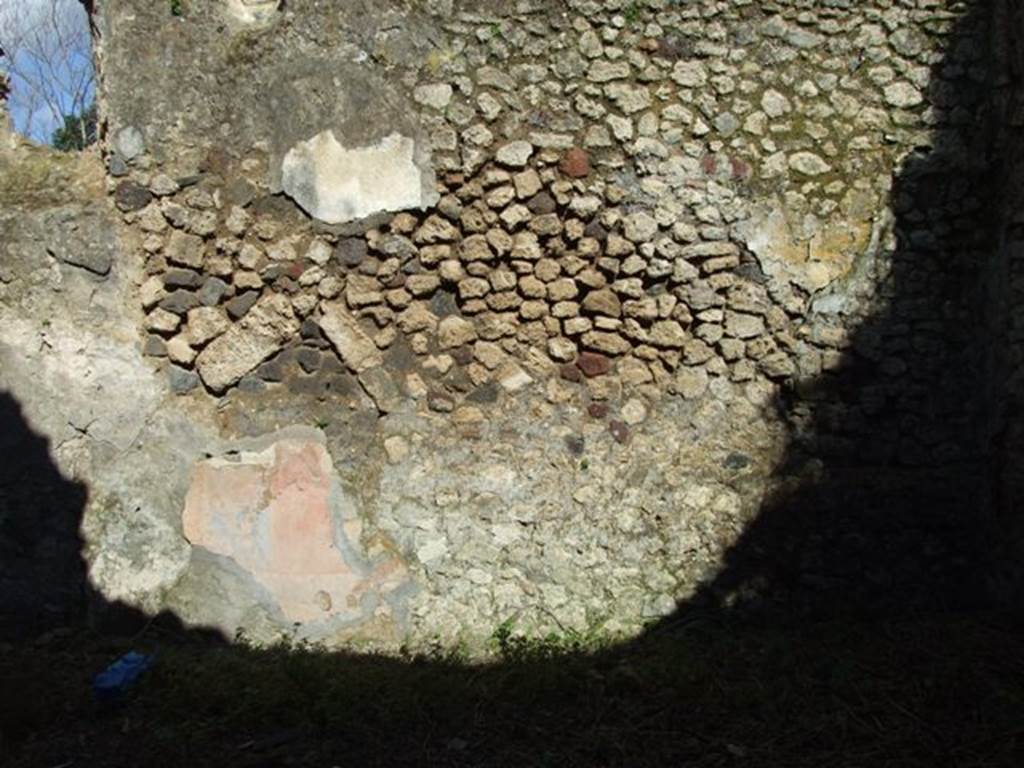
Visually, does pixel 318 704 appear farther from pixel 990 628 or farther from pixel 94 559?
pixel 990 628

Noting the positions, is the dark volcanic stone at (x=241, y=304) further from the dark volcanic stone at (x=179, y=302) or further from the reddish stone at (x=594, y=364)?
the reddish stone at (x=594, y=364)

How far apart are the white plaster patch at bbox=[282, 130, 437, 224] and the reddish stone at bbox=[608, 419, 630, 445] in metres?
1.18

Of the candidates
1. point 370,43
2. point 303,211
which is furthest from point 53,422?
point 370,43

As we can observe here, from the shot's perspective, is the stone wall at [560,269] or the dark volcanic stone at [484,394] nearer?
the stone wall at [560,269]

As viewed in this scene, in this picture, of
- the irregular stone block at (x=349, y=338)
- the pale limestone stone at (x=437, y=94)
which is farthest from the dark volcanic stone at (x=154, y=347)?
the pale limestone stone at (x=437, y=94)

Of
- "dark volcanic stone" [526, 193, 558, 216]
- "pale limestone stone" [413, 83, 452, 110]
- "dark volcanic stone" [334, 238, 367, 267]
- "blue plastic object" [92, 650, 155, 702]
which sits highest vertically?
"pale limestone stone" [413, 83, 452, 110]

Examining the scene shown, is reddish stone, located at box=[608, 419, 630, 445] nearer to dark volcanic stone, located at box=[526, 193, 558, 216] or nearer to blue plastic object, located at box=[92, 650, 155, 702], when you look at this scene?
dark volcanic stone, located at box=[526, 193, 558, 216]

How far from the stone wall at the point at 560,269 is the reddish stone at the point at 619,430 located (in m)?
0.01

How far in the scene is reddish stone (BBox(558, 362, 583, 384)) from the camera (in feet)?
13.4

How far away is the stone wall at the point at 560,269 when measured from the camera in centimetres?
398

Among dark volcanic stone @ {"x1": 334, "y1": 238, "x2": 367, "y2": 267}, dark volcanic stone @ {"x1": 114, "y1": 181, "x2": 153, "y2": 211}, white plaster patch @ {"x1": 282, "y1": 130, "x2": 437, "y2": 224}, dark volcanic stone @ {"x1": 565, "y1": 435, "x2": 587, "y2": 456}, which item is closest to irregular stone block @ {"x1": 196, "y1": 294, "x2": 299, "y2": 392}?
dark volcanic stone @ {"x1": 334, "y1": 238, "x2": 367, "y2": 267}

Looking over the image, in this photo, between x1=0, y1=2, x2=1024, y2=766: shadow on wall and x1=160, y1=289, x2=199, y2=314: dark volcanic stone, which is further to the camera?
x1=160, y1=289, x2=199, y2=314: dark volcanic stone

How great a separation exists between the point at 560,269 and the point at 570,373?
409 mm

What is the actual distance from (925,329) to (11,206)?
3552 mm
